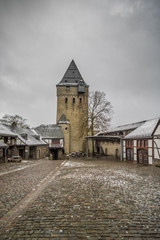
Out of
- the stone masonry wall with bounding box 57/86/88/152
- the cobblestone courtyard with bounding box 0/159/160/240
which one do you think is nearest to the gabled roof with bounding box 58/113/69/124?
the stone masonry wall with bounding box 57/86/88/152

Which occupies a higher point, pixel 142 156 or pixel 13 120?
pixel 13 120

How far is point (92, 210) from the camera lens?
17.5 feet

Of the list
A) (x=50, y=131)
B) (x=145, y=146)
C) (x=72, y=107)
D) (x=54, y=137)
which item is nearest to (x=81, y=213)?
(x=145, y=146)

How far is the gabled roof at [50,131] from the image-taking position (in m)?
34.9

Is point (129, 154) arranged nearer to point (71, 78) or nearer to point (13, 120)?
point (71, 78)

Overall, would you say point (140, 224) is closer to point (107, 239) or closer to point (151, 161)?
point (107, 239)

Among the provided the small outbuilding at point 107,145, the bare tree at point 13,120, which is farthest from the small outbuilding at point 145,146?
the bare tree at point 13,120

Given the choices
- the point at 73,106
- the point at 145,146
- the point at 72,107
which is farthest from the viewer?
the point at 73,106

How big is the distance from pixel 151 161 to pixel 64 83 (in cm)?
3074

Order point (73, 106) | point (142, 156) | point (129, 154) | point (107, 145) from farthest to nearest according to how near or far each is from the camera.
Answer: point (73, 106) < point (107, 145) < point (129, 154) < point (142, 156)

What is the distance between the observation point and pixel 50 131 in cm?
3566

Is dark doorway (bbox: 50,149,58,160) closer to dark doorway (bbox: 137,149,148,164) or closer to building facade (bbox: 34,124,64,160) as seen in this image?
building facade (bbox: 34,124,64,160)

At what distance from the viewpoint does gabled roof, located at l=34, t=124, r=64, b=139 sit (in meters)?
34.9

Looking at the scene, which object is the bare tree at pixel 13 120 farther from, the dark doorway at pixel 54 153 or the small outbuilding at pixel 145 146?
the small outbuilding at pixel 145 146
